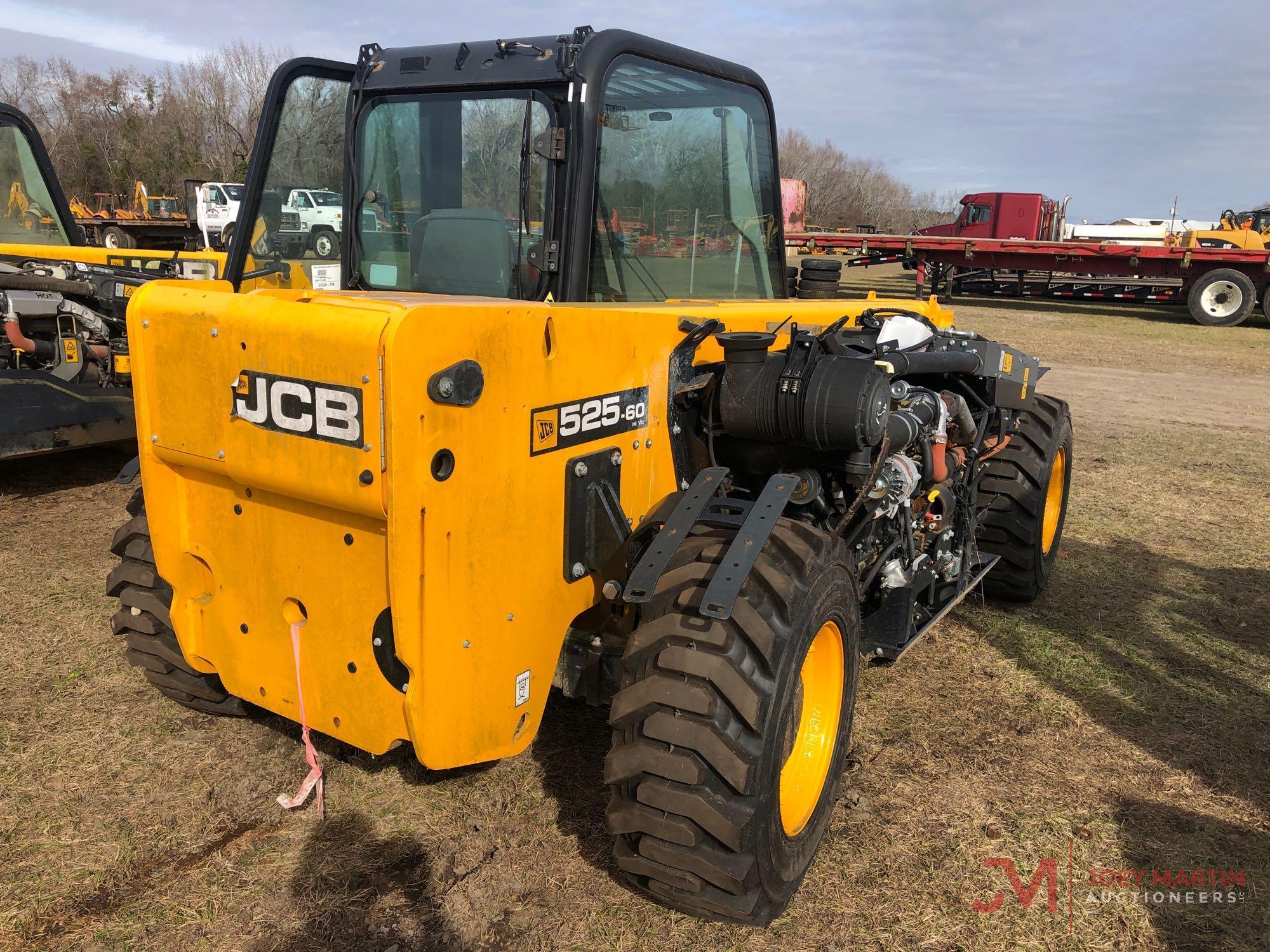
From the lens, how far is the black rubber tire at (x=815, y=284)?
458cm

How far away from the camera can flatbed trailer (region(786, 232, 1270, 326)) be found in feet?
68.1

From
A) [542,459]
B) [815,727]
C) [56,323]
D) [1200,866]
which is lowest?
[1200,866]

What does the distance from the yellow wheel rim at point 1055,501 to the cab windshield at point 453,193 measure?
3.55 meters

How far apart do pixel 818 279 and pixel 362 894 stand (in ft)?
10.9

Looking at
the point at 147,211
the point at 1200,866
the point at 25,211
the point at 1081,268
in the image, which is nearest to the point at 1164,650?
the point at 1200,866

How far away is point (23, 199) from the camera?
8078 millimetres

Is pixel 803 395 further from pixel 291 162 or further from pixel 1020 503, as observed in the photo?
pixel 1020 503

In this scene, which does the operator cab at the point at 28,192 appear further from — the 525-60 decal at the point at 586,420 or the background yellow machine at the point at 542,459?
the 525-60 decal at the point at 586,420

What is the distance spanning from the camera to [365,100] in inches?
140

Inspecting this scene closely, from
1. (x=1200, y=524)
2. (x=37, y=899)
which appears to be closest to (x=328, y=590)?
(x=37, y=899)

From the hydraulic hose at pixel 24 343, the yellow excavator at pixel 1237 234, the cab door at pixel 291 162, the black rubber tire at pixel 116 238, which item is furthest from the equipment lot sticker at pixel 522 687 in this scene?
the black rubber tire at pixel 116 238

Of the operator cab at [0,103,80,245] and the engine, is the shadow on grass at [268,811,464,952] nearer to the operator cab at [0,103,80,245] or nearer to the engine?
the engine

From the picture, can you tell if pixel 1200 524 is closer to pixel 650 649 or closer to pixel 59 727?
pixel 650 649

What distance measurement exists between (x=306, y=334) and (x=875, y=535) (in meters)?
2.39
